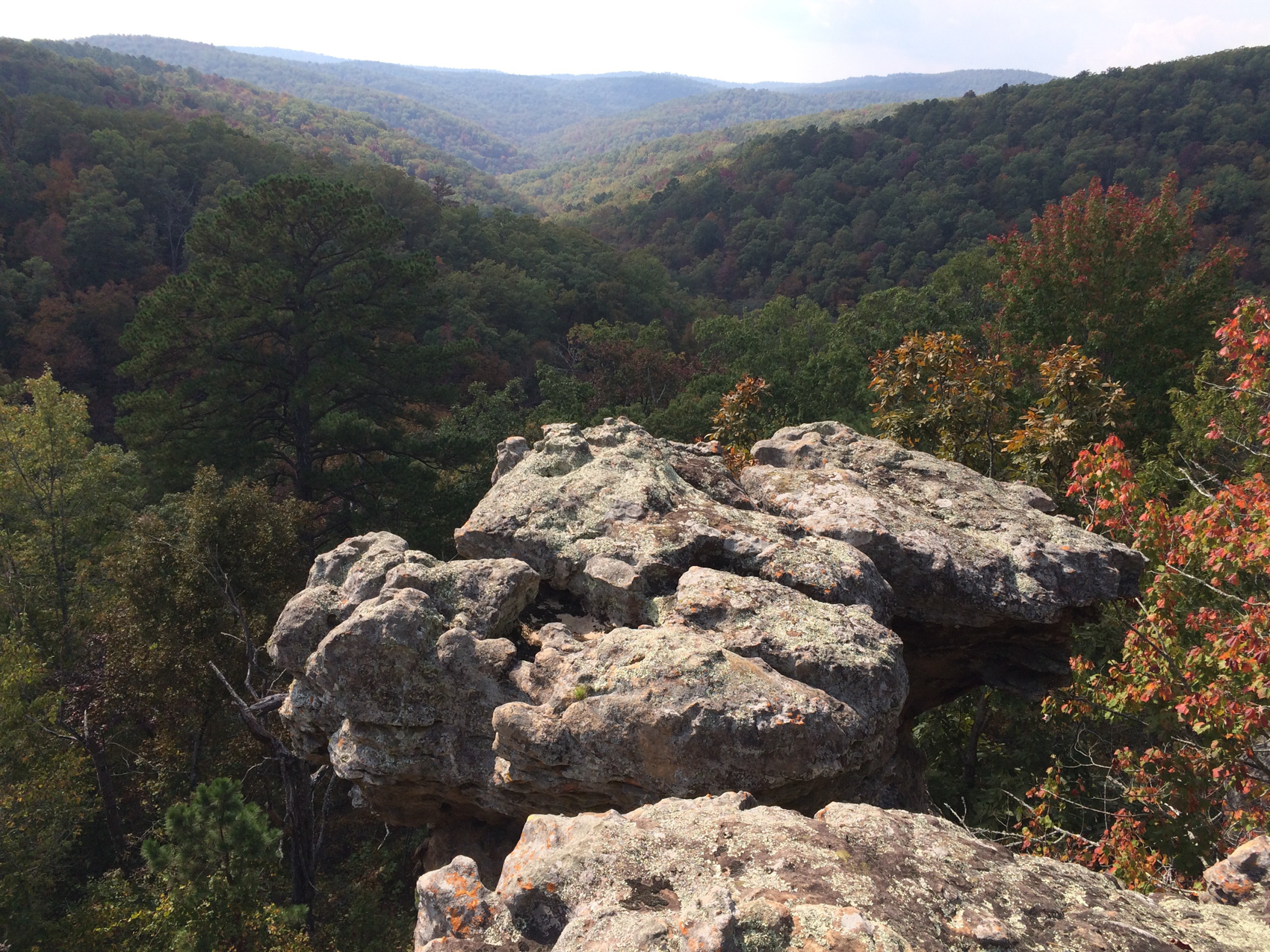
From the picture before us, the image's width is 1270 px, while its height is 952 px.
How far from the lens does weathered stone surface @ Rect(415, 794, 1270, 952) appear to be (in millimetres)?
3840

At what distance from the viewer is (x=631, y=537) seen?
334 inches

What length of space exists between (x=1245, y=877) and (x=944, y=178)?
113 m

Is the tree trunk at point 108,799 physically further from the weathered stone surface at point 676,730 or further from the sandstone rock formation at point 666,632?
the weathered stone surface at point 676,730

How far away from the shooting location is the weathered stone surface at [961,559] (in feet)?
28.5

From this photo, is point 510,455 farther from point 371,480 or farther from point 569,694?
point 371,480

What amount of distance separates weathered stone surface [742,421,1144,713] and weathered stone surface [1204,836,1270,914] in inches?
155

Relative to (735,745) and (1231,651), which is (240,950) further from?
(1231,651)

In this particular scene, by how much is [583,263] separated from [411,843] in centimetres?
5716

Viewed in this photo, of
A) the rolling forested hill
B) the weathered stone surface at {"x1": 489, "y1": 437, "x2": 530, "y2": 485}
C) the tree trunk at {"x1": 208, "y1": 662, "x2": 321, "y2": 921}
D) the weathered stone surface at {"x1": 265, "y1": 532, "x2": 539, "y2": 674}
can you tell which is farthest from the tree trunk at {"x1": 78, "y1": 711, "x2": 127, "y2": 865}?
the rolling forested hill

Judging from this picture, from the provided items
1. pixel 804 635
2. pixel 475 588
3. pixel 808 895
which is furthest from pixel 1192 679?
pixel 475 588

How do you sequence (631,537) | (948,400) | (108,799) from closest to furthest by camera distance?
(631,537) → (948,400) → (108,799)

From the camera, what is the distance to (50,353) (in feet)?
128

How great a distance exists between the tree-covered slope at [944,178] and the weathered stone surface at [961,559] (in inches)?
2738

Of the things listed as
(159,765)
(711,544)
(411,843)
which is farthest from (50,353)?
(711,544)
